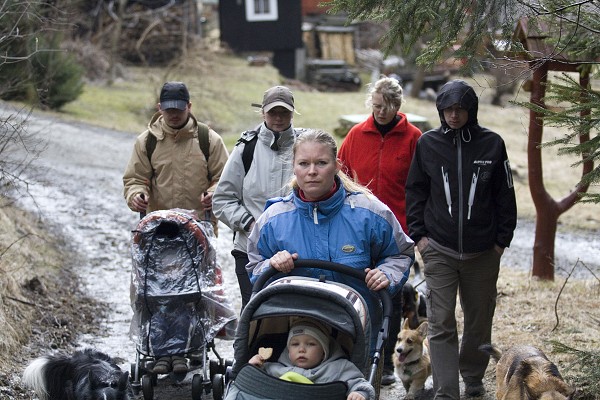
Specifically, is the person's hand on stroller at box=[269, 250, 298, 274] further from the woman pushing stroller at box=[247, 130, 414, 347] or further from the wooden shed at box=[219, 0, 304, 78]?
the wooden shed at box=[219, 0, 304, 78]

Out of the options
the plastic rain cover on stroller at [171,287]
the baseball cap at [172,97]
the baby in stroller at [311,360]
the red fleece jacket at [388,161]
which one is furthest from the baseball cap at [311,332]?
the baseball cap at [172,97]

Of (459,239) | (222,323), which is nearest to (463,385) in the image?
(459,239)

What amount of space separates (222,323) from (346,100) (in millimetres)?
28669

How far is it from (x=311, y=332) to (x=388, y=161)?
2.95 metres

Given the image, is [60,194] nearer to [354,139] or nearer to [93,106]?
[354,139]

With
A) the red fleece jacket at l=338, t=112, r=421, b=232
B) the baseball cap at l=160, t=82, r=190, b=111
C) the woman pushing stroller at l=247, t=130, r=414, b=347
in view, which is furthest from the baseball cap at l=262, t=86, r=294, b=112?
the woman pushing stroller at l=247, t=130, r=414, b=347

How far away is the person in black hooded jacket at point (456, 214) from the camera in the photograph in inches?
239

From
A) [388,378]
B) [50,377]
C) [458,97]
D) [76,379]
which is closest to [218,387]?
[76,379]

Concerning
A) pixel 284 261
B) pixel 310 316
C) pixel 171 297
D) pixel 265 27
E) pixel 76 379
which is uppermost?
pixel 265 27

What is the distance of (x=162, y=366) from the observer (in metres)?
6.27

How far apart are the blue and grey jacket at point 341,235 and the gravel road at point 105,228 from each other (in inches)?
97.4

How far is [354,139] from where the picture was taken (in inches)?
285

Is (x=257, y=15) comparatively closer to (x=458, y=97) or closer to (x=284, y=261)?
(x=458, y=97)

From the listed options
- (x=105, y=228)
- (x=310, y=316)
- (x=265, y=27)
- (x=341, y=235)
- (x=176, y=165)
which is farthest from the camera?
(x=265, y=27)
